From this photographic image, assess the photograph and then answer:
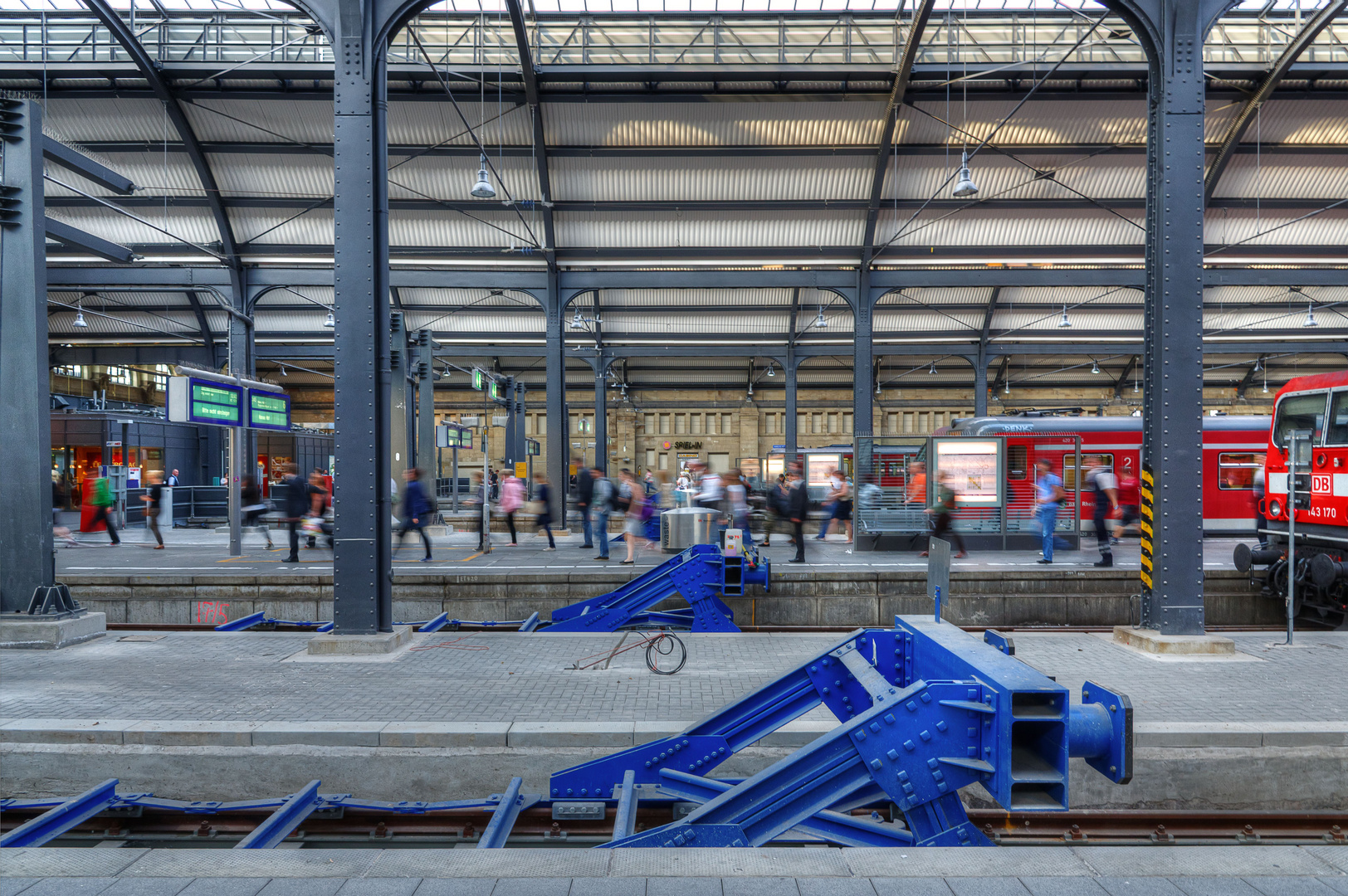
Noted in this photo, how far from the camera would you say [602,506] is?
567 inches

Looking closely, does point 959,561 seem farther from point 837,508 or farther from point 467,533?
point 467,533

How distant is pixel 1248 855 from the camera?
359 centimetres

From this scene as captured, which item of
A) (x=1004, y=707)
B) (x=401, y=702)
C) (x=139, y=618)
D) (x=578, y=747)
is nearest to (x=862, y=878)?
(x=1004, y=707)

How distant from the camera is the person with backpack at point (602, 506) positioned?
1415 cm

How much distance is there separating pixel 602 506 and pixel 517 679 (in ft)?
24.2

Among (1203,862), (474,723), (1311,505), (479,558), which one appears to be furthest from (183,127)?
(1311,505)

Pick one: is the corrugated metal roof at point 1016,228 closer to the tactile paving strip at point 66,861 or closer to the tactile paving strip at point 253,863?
the tactile paving strip at point 253,863

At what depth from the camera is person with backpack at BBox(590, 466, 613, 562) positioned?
14.1 metres

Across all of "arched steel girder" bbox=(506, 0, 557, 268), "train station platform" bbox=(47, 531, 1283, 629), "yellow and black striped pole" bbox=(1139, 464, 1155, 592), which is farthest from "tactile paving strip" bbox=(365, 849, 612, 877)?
"arched steel girder" bbox=(506, 0, 557, 268)

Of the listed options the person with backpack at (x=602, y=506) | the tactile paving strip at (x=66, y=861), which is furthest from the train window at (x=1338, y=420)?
the tactile paving strip at (x=66, y=861)

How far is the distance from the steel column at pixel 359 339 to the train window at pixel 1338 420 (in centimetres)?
1208

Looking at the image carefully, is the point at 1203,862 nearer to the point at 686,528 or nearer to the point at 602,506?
the point at 686,528

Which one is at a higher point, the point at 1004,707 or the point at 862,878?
the point at 1004,707

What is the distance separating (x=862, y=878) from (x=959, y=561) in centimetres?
1108
